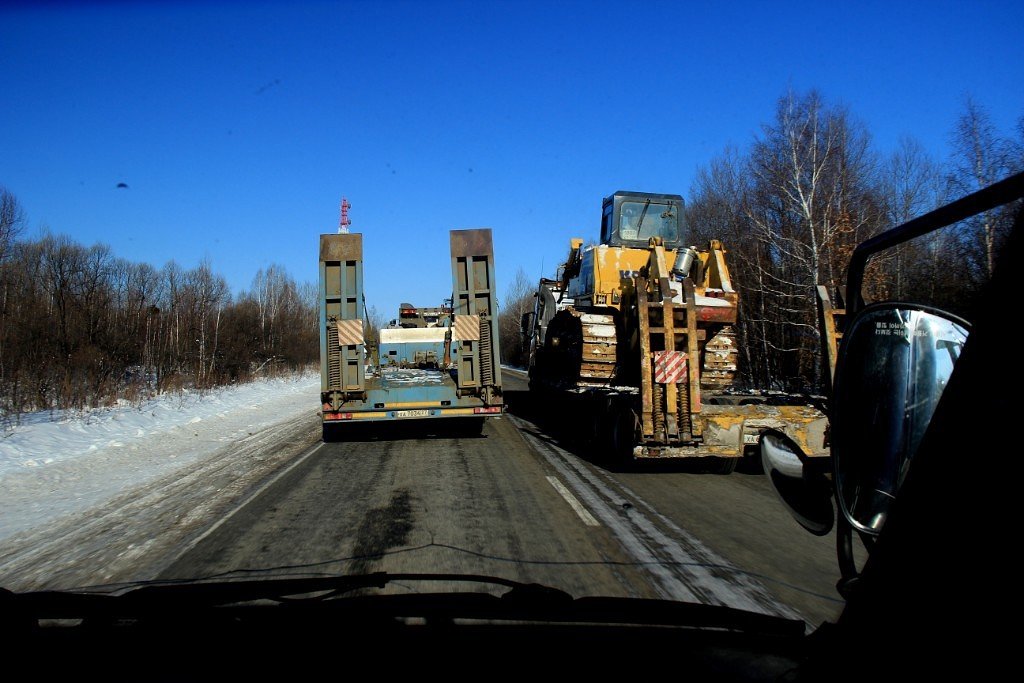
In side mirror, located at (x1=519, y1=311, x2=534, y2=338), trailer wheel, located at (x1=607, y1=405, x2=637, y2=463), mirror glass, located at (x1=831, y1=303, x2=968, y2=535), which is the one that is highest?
side mirror, located at (x1=519, y1=311, x2=534, y2=338)

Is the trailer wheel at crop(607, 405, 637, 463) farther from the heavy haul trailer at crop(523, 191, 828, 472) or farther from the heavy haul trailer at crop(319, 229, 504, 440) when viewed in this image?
the heavy haul trailer at crop(319, 229, 504, 440)

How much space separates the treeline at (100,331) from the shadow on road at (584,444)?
1163cm

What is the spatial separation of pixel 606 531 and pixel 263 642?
152 inches

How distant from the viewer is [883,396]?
2.11m

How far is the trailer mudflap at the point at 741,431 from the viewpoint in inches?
340

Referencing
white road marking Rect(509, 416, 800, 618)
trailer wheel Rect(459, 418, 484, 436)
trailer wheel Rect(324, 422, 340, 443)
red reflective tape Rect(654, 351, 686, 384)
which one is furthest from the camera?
trailer wheel Rect(459, 418, 484, 436)

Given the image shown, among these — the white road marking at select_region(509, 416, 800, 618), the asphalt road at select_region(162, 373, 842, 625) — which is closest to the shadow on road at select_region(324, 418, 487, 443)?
the asphalt road at select_region(162, 373, 842, 625)

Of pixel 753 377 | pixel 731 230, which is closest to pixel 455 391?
pixel 753 377

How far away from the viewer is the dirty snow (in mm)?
7922

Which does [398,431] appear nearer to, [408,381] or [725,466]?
[408,381]

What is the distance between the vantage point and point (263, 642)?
8.30 ft

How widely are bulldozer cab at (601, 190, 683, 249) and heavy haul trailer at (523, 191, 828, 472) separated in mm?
19

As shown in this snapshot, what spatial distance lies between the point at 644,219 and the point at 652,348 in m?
3.60

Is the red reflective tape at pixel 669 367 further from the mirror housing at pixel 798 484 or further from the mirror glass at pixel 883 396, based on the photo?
the mirror glass at pixel 883 396
